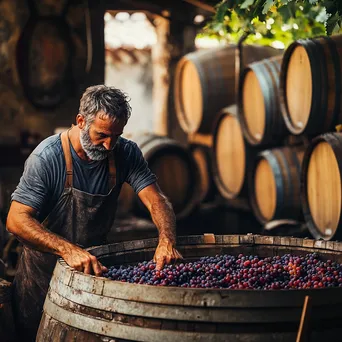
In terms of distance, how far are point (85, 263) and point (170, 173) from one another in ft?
18.7

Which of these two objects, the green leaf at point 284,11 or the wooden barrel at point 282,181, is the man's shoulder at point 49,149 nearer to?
the green leaf at point 284,11

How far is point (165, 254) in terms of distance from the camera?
173 inches

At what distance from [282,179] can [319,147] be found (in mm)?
1192

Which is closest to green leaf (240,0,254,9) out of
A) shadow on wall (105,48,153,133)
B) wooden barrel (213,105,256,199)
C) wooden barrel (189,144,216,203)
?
wooden barrel (213,105,256,199)

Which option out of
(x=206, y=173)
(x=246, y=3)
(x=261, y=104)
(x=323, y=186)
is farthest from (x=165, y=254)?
(x=206, y=173)

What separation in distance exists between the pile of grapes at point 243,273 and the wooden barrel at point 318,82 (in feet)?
9.60

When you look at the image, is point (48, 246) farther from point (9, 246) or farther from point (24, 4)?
point (24, 4)

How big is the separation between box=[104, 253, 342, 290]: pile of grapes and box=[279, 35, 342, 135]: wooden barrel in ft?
9.60

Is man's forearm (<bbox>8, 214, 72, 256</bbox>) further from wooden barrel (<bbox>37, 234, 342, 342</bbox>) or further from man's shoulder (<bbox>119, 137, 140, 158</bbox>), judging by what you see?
man's shoulder (<bbox>119, 137, 140, 158</bbox>)

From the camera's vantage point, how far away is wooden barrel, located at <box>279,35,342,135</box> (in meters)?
7.12

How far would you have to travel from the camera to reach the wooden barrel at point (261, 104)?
8531mm

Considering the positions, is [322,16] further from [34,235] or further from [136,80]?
[136,80]

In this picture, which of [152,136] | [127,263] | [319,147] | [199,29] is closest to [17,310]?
[127,263]

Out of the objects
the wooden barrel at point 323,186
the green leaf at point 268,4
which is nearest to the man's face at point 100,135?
the green leaf at point 268,4
